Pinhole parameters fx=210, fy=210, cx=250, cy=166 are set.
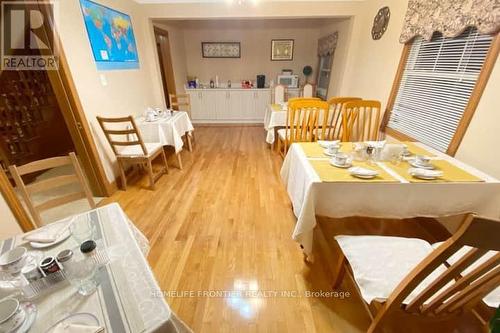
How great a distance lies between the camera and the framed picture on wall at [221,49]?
16.3ft

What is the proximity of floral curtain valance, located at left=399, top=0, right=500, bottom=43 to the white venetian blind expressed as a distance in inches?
3.7

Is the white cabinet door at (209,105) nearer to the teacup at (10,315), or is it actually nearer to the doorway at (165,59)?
the doorway at (165,59)

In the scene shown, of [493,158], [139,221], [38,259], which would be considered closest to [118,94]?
[139,221]

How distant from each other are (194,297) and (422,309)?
119 cm

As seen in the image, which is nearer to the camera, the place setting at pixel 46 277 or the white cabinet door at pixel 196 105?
the place setting at pixel 46 277

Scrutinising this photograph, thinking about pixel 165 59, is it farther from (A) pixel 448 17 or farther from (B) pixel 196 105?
(A) pixel 448 17

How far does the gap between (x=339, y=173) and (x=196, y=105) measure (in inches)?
173

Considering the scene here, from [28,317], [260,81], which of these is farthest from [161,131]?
[260,81]

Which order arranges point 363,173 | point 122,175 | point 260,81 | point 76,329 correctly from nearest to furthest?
point 76,329, point 363,173, point 122,175, point 260,81

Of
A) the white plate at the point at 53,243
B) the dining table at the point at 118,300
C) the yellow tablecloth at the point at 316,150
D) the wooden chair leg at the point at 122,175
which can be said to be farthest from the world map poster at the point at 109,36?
the yellow tablecloth at the point at 316,150

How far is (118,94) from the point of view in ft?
8.60

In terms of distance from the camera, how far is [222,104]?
500 centimetres

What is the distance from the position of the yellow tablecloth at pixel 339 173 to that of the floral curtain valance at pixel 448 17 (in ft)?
3.84

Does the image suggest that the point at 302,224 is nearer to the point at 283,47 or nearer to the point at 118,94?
the point at 118,94
